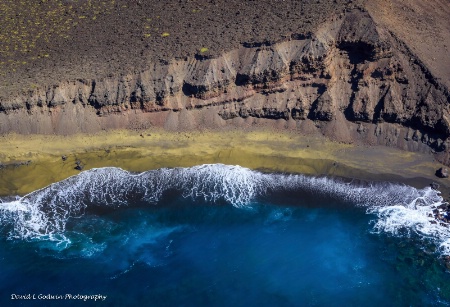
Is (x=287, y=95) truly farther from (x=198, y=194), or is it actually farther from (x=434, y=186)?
(x=434, y=186)

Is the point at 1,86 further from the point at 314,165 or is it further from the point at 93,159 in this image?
the point at 314,165

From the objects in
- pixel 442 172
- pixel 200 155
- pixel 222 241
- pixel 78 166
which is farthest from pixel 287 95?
pixel 78 166

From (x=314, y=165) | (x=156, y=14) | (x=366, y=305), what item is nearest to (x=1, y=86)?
(x=156, y=14)

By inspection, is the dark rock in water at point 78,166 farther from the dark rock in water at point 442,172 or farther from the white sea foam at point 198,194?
the dark rock in water at point 442,172

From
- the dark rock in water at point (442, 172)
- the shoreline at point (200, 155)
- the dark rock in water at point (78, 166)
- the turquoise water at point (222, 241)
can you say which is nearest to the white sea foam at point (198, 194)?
the turquoise water at point (222, 241)

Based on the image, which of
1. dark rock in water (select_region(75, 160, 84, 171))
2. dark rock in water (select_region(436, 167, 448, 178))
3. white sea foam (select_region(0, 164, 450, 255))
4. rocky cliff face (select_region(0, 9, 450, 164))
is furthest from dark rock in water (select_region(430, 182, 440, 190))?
dark rock in water (select_region(75, 160, 84, 171))

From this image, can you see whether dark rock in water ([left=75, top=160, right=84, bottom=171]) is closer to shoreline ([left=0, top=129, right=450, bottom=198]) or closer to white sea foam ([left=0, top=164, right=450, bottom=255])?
shoreline ([left=0, top=129, right=450, bottom=198])
